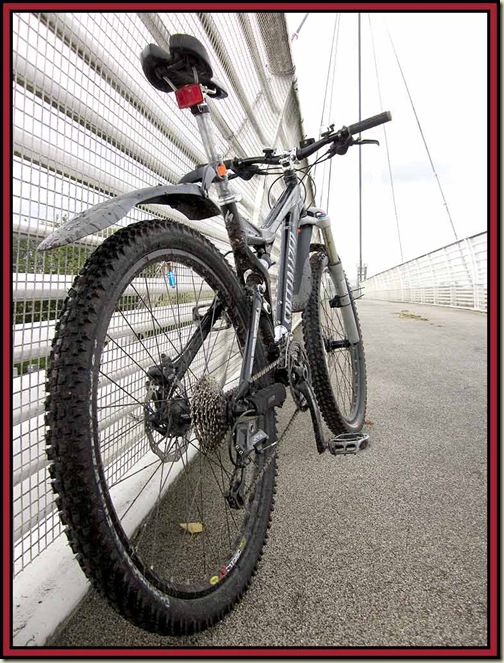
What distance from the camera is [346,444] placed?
194 cm

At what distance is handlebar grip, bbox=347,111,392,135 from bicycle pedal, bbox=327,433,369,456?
4.55 feet

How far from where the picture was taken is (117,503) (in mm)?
1335

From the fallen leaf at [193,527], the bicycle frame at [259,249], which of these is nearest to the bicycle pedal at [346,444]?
the bicycle frame at [259,249]

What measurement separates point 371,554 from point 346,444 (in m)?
0.67

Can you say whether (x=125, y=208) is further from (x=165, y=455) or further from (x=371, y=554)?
(x=371, y=554)

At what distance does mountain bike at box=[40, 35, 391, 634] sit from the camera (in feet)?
2.53

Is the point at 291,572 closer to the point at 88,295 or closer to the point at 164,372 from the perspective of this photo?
the point at 164,372

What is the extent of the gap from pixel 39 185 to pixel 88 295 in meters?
0.43

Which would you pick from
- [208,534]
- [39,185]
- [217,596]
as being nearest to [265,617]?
[217,596]

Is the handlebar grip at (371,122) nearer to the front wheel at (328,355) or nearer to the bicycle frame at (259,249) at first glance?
the bicycle frame at (259,249)

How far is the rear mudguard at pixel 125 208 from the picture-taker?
2.74ft

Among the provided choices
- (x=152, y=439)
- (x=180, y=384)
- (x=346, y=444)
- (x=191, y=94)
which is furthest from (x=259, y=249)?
(x=346, y=444)

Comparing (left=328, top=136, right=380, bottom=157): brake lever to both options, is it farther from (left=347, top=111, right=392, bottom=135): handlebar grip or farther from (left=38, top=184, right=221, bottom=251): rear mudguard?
(left=38, top=184, right=221, bottom=251): rear mudguard

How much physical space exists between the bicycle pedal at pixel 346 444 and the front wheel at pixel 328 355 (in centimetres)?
10
